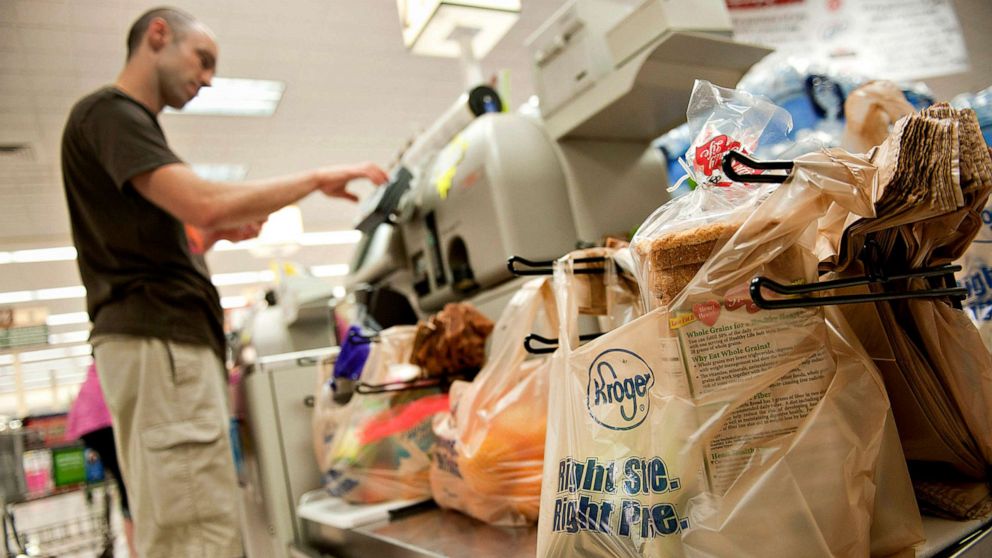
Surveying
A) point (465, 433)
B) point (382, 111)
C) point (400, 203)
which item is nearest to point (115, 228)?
point (400, 203)

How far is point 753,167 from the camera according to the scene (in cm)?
61

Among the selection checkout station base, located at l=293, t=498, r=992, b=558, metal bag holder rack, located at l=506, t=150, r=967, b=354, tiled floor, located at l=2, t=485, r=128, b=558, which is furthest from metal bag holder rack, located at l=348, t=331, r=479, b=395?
tiled floor, located at l=2, t=485, r=128, b=558

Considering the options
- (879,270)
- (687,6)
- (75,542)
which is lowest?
(75,542)

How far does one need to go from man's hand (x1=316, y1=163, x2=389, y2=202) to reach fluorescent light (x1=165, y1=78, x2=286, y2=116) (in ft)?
12.9

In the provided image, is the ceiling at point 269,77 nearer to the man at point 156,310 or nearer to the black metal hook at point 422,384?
the man at point 156,310

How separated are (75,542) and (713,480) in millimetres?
6355

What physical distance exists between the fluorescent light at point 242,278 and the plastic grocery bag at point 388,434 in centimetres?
1041

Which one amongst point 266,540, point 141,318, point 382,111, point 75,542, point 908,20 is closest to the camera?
point 141,318

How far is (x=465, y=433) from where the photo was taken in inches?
42.1

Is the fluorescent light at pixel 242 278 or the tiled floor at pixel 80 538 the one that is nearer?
the tiled floor at pixel 80 538

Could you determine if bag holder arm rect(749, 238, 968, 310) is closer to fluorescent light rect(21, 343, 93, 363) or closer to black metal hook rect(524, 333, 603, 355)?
black metal hook rect(524, 333, 603, 355)

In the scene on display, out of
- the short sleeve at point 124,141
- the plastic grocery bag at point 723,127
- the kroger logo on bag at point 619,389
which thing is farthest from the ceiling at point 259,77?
the kroger logo on bag at point 619,389

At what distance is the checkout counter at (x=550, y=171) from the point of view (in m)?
1.29

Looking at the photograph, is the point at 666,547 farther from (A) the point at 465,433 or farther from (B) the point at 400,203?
(B) the point at 400,203
